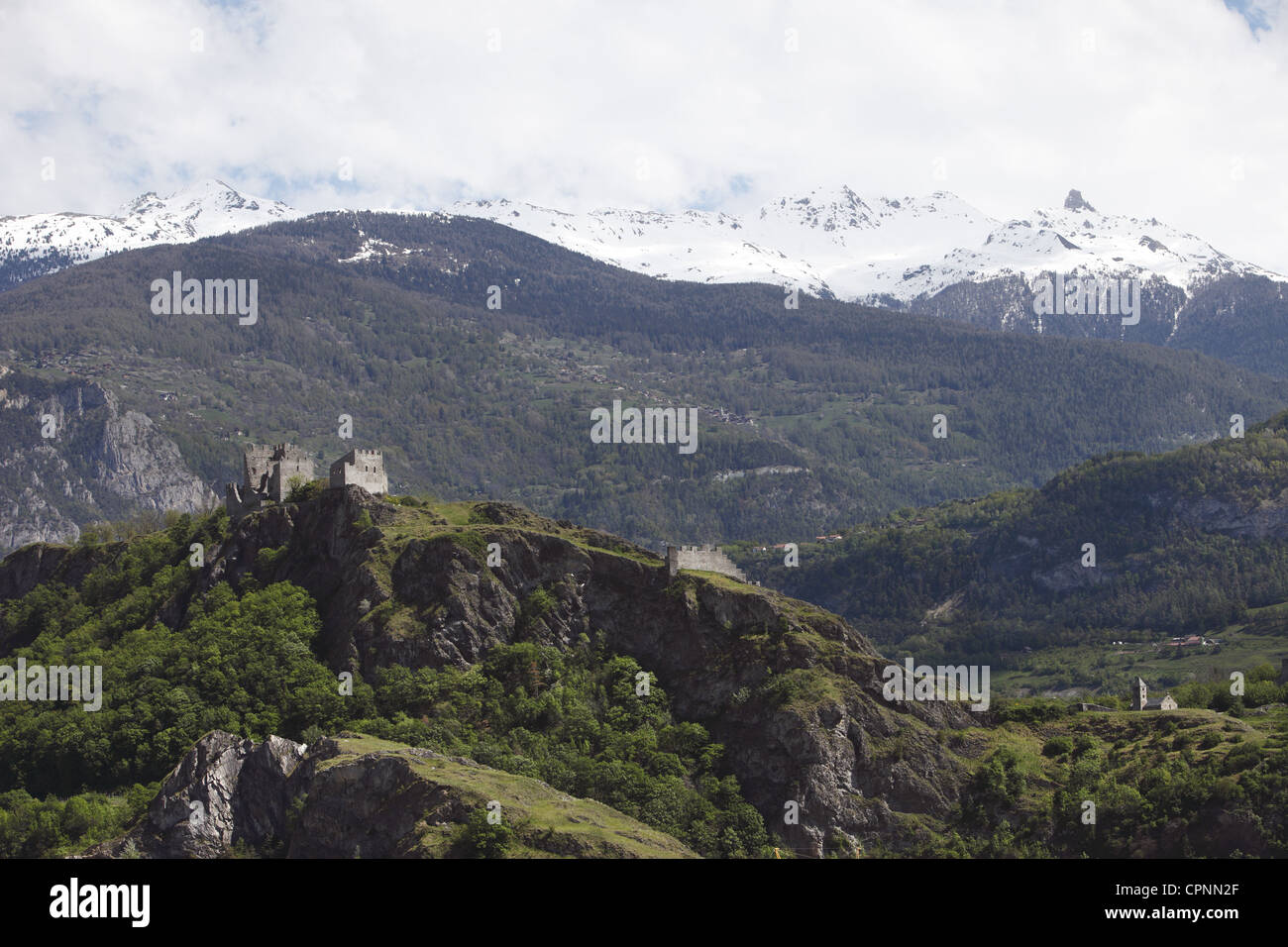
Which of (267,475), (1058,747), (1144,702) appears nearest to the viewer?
(1058,747)

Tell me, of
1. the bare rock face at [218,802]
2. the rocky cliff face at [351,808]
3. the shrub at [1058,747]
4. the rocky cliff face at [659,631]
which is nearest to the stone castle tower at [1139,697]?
the shrub at [1058,747]

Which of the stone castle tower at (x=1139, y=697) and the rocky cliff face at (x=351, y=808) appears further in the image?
the stone castle tower at (x=1139, y=697)

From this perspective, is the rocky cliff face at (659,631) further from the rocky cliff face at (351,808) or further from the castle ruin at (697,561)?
the rocky cliff face at (351,808)

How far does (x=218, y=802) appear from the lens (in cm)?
11494

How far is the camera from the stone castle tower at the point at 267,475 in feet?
500

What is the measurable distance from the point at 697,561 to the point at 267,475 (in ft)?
132

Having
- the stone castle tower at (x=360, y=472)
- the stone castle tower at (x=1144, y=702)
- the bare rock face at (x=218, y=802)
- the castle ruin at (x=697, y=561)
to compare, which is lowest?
the bare rock face at (x=218, y=802)

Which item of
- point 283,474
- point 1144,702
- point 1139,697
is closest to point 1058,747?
point 1139,697

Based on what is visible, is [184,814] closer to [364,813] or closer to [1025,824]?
[364,813]

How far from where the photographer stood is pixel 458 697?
419 feet

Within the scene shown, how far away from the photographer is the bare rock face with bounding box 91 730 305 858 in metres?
112

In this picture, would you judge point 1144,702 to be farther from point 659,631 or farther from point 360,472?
point 360,472

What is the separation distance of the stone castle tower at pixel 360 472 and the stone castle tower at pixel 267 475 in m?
5.54
